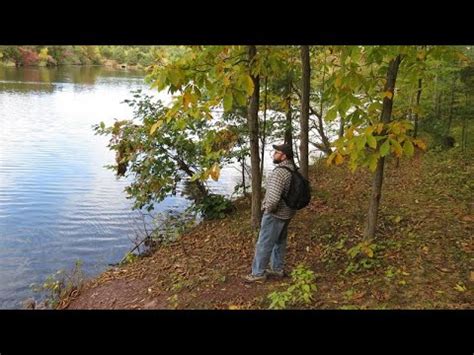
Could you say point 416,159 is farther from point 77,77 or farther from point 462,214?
point 77,77

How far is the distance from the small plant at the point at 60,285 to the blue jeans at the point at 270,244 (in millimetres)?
3410

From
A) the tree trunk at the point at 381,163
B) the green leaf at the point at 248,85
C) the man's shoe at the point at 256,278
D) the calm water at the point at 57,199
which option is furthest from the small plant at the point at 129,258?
the green leaf at the point at 248,85

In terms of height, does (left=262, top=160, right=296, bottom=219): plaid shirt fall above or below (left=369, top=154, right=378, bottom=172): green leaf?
below

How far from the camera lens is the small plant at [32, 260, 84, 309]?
23.6 feet

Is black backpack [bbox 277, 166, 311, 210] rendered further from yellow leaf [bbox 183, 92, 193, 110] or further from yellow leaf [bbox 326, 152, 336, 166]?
yellow leaf [bbox 183, 92, 193, 110]

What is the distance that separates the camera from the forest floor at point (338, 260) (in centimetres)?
493

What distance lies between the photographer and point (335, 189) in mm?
9930

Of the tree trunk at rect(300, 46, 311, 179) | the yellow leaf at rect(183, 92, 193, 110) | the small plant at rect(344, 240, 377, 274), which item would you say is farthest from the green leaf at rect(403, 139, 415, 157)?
the tree trunk at rect(300, 46, 311, 179)

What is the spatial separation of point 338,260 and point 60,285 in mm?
4878

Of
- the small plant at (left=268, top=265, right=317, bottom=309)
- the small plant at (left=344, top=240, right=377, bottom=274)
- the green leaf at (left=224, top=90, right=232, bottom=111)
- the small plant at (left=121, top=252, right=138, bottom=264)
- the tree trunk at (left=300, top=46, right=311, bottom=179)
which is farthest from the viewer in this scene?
the small plant at (left=121, top=252, right=138, bottom=264)

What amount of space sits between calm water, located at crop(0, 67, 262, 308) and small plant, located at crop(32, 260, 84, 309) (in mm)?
265

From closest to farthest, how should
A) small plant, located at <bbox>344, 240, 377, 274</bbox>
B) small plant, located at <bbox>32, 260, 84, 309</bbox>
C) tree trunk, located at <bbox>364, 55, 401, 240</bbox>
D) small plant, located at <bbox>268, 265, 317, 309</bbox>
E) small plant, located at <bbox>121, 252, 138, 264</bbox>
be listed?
small plant, located at <bbox>268, 265, 317, 309</bbox>
tree trunk, located at <bbox>364, 55, 401, 240</bbox>
small plant, located at <bbox>344, 240, 377, 274</bbox>
small plant, located at <bbox>32, 260, 84, 309</bbox>
small plant, located at <bbox>121, 252, 138, 264</bbox>

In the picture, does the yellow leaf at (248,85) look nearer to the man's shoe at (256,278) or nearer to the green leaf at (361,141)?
the green leaf at (361,141)

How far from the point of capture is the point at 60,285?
775 centimetres
